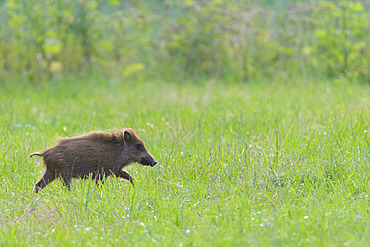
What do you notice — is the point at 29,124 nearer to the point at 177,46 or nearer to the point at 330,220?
the point at 330,220

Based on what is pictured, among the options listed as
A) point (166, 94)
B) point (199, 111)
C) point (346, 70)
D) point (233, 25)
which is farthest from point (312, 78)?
point (199, 111)

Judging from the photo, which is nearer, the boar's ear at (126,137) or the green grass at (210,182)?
the green grass at (210,182)

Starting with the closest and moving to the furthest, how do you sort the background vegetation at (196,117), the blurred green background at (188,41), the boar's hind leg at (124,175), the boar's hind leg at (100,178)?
the background vegetation at (196,117), the boar's hind leg at (100,178), the boar's hind leg at (124,175), the blurred green background at (188,41)

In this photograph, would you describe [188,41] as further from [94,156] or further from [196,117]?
[94,156]

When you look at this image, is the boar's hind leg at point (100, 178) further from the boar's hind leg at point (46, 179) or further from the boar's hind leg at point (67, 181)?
the boar's hind leg at point (46, 179)

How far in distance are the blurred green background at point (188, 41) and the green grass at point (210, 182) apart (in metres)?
2.94

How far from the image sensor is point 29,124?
7.14 metres

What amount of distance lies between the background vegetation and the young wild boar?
14cm

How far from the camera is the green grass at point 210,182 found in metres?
3.63

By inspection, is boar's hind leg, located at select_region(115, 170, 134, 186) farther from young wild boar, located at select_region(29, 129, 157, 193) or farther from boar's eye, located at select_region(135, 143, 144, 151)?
boar's eye, located at select_region(135, 143, 144, 151)

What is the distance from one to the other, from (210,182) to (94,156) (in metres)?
1.07

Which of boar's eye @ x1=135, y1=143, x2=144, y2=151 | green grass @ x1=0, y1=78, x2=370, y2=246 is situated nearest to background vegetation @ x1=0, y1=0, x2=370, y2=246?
green grass @ x1=0, y1=78, x2=370, y2=246

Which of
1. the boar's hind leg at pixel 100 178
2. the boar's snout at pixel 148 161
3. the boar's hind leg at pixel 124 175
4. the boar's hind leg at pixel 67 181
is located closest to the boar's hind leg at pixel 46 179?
the boar's hind leg at pixel 67 181

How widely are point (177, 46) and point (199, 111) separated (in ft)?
16.7
